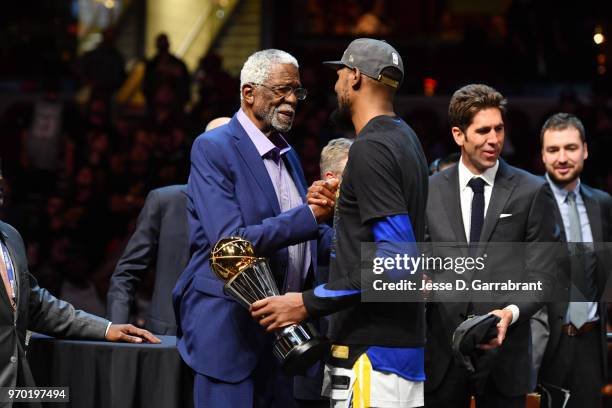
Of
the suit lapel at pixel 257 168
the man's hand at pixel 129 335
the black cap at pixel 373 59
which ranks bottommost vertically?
the man's hand at pixel 129 335

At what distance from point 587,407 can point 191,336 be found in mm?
2179

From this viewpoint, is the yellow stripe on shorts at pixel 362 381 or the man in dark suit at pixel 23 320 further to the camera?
the man in dark suit at pixel 23 320

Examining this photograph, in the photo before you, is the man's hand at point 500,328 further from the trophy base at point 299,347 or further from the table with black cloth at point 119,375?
the table with black cloth at point 119,375

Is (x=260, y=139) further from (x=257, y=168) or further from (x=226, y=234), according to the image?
(x=226, y=234)

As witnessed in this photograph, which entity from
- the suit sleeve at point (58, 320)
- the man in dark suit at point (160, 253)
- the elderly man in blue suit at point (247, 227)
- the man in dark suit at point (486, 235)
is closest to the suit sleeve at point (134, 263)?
the man in dark suit at point (160, 253)

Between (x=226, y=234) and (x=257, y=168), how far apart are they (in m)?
0.31

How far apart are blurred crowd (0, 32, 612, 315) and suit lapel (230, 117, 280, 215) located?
4.01m

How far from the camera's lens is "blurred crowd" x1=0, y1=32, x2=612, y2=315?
30.1 ft

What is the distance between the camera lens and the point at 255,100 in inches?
160

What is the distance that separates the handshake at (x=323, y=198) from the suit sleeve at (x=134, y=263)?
61.1 inches

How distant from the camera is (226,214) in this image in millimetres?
3840

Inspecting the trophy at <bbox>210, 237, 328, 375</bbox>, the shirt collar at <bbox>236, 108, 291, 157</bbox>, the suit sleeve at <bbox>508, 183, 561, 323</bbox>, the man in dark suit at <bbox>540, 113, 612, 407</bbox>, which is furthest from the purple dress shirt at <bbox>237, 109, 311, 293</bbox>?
the man in dark suit at <bbox>540, 113, 612, 407</bbox>

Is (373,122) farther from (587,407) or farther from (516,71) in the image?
(516,71)

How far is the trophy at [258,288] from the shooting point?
3.57 m
